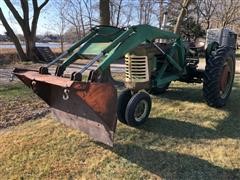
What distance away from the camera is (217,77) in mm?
5453

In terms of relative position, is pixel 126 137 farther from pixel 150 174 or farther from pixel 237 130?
pixel 237 130

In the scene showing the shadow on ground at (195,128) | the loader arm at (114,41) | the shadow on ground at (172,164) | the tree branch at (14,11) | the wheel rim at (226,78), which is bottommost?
the shadow on ground at (172,164)

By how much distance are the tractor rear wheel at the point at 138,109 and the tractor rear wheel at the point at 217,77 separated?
1.23 metres

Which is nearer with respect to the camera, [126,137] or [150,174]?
[150,174]

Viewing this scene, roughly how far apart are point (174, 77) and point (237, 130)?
145 centimetres

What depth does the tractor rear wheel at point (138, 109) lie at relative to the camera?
15.1 ft

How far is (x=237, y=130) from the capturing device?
483 cm

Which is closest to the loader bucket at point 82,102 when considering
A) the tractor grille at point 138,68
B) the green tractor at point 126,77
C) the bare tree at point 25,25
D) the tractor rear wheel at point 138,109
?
the green tractor at point 126,77

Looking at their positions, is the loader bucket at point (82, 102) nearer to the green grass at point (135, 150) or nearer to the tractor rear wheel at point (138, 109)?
the green grass at point (135, 150)

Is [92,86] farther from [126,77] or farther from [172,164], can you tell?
[126,77]

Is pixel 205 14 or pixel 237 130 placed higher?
pixel 205 14

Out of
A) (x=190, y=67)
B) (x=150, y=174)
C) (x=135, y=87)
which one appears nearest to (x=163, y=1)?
(x=190, y=67)

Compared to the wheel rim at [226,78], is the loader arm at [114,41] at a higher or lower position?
higher

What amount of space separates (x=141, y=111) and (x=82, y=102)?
124 cm
